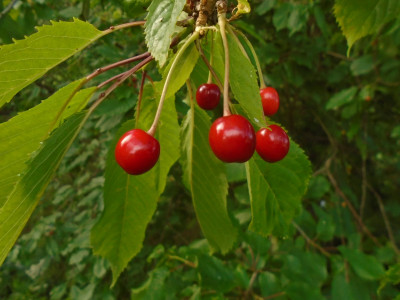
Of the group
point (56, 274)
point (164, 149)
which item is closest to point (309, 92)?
point (164, 149)

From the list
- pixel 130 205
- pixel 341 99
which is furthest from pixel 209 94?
pixel 341 99

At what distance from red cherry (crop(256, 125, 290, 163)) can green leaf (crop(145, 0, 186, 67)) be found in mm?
222

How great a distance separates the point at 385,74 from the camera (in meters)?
2.53

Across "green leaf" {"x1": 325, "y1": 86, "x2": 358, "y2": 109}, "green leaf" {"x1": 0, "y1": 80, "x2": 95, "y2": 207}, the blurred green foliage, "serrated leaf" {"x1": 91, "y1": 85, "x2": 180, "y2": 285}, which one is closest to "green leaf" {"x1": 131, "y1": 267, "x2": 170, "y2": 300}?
A: the blurred green foliage

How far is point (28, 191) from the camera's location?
65cm

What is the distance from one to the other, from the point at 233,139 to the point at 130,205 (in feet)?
1.57

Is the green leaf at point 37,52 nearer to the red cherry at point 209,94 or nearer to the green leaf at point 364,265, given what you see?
the red cherry at point 209,94

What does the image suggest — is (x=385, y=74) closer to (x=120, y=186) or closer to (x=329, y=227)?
(x=329, y=227)

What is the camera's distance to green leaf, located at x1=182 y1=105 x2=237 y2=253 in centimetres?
90

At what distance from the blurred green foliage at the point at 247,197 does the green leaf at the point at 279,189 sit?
59 millimetres

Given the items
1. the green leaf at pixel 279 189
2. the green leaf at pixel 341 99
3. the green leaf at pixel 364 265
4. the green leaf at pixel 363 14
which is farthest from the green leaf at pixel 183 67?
the green leaf at pixel 341 99

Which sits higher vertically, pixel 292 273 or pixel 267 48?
pixel 267 48

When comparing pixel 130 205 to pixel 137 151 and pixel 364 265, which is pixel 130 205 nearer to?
pixel 137 151

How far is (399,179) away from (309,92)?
2.13 metres
